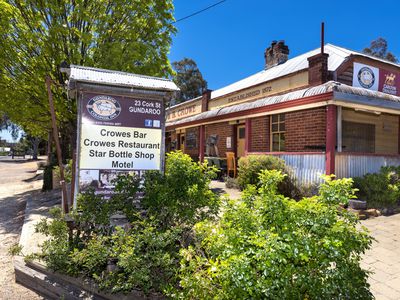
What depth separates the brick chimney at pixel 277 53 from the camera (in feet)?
62.2

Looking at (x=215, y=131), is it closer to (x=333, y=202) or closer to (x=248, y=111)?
(x=248, y=111)

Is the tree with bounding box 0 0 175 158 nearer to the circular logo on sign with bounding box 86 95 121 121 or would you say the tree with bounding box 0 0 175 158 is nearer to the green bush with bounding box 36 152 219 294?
the circular logo on sign with bounding box 86 95 121 121

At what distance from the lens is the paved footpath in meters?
4.01

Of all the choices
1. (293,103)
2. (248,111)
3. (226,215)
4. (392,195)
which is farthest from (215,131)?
(226,215)

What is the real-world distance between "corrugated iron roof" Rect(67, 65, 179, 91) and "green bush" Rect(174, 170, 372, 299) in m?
3.09

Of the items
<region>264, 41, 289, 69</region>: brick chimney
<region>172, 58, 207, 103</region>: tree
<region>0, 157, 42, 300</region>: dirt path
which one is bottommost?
<region>0, 157, 42, 300</region>: dirt path

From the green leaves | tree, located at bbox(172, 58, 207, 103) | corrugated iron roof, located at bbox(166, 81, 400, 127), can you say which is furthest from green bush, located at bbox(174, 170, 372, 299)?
tree, located at bbox(172, 58, 207, 103)

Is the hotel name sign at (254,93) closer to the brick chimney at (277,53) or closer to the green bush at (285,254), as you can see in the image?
the brick chimney at (277,53)

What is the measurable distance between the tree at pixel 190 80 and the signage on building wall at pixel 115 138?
145 feet

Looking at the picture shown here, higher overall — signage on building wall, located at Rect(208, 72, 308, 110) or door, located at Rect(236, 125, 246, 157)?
signage on building wall, located at Rect(208, 72, 308, 110)

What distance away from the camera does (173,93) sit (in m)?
5.46

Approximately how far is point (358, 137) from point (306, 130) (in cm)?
408

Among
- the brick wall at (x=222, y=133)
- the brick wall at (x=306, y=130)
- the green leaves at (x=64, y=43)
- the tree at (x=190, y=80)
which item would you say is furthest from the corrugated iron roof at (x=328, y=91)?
the tree at (x=190, y=80)

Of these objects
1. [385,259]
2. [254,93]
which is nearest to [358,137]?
[254,93]
